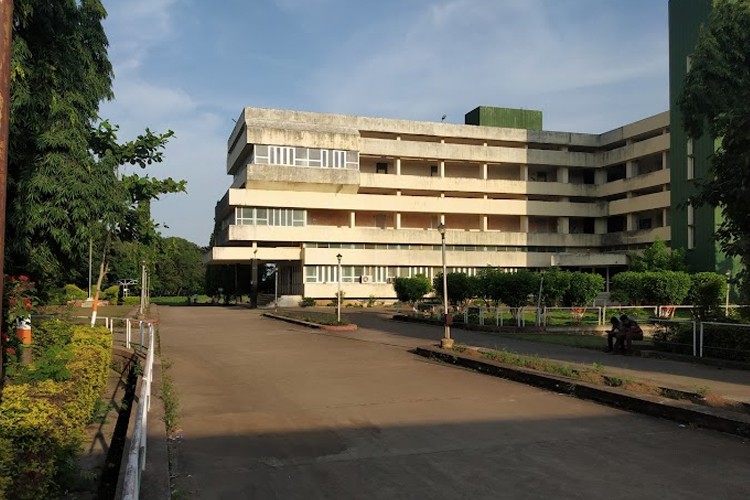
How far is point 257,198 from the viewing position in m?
49.9

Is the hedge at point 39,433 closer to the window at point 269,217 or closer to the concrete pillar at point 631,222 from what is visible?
the window at point 269,217

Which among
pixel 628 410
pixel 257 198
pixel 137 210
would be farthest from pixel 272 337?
pixel 257 198

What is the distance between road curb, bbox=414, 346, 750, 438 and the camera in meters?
7.40

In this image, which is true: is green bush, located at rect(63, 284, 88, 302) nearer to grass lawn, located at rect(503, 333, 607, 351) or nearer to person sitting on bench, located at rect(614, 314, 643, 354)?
grass lawn, located at rect(503, 333, 607, 351)

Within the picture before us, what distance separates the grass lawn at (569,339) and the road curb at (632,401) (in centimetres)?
599

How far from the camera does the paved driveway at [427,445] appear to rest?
5434 millimetres

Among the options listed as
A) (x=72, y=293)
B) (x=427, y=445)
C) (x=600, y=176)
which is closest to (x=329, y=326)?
(x=427, y=445)

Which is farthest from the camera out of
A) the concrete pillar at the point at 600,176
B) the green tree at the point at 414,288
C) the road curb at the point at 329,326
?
the concrete pillar at the point at 600,176

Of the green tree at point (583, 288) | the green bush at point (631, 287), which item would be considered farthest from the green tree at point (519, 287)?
the green bush at point (631, 287)

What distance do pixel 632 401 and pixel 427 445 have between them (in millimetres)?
3640

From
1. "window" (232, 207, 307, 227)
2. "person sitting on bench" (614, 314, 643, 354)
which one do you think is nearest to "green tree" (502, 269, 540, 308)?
"person sitting on bench" (614, 314, 643, 354)

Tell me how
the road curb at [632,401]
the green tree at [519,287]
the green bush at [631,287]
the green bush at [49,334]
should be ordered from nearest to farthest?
the road curb at [632,401] < the green bush at [49,334] < the green tree at [519,287] < the green bush at [631,287]

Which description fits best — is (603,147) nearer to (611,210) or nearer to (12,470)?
(611,210)

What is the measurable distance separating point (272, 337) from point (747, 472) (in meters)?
17.0
